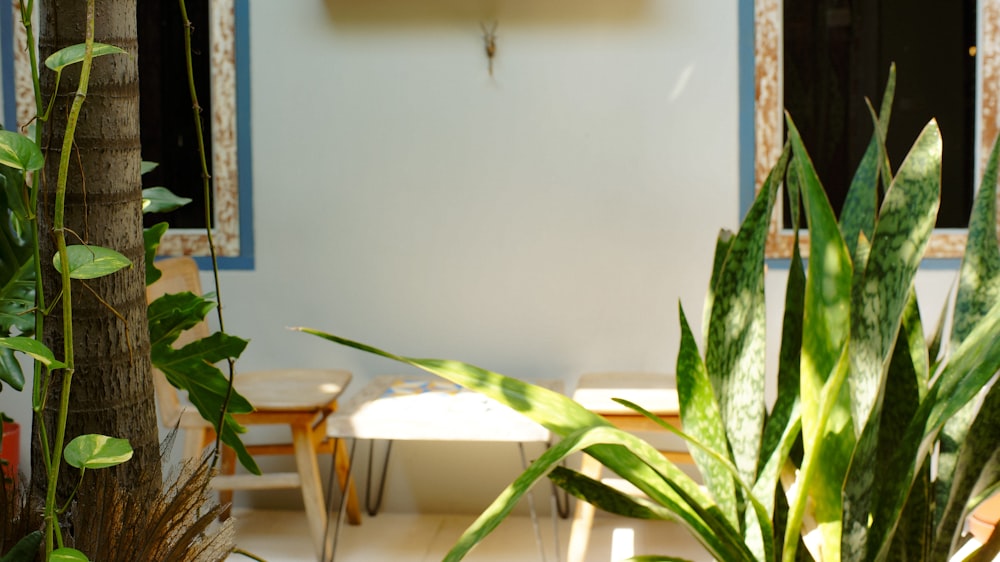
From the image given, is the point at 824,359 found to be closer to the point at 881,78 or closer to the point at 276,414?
the point at 276,414

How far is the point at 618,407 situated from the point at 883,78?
5.06ft

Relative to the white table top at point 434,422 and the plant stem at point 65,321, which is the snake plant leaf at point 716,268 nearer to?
the plant stem at point 65,321

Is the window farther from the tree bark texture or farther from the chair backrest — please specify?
the tree bark texture

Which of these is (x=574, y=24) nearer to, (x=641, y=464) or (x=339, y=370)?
→ (x=339, y=370)

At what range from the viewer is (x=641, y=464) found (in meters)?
1.02

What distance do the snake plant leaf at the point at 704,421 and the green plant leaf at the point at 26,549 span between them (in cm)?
61

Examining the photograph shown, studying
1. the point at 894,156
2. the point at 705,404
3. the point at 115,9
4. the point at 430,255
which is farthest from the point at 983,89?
the point at 115,9

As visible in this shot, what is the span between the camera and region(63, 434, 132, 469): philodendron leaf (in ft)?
2.83

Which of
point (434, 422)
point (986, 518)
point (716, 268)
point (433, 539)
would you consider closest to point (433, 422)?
point (434, 422)

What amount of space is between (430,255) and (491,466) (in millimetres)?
803

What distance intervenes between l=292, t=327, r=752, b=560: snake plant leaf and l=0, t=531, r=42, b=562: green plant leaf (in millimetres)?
291

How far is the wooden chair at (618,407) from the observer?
3090mm

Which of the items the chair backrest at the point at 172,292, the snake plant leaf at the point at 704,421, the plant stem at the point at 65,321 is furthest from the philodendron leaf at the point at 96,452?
the chair backrest at the point at 172,292

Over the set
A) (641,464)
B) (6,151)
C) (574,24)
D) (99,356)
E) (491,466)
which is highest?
(574,24)
